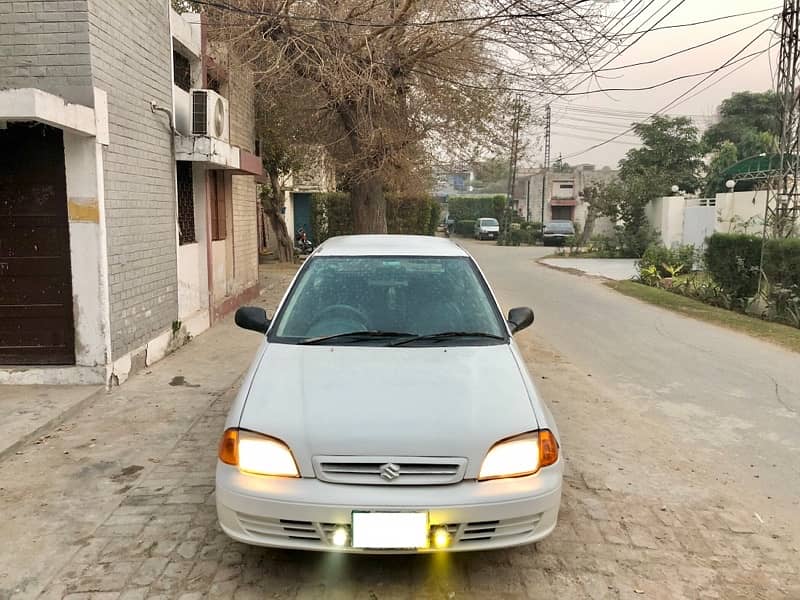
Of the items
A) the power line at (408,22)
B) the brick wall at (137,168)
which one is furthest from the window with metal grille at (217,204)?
the power line at (408,22)

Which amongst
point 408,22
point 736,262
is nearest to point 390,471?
point 408,22

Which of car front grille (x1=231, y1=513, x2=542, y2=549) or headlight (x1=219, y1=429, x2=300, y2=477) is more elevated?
headlight (x1=219, y1=429, x2=300, y2=477)

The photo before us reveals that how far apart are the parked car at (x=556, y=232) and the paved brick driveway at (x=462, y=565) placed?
33.0m

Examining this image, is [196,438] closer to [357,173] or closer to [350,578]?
[350,578]

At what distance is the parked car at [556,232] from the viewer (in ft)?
118

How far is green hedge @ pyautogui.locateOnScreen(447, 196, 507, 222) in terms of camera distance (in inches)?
2003

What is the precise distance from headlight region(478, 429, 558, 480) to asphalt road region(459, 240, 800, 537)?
1.67m

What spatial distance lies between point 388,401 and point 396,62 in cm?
990

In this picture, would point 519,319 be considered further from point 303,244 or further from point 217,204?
point 303,244

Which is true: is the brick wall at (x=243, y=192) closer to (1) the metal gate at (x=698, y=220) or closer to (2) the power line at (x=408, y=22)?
(2) the power line at (x=408, y=22)

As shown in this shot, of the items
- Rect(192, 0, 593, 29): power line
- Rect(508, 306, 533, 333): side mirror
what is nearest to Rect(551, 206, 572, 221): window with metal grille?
Rect(192, 0, 593, 29): power line

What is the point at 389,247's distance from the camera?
475 centimetres

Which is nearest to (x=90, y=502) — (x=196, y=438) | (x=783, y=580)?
(x=196, y=438)

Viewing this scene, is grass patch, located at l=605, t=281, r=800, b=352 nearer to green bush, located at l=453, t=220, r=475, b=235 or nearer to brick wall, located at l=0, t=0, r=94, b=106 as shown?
brick wall, located at l=0, t=0, r=94, b=106
